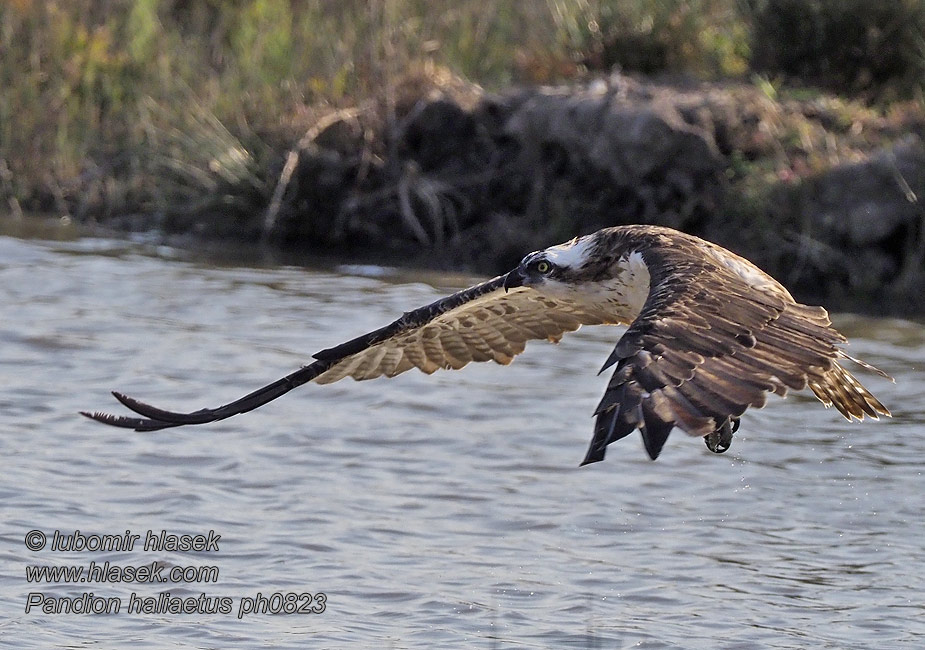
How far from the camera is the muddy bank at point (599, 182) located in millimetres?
10805

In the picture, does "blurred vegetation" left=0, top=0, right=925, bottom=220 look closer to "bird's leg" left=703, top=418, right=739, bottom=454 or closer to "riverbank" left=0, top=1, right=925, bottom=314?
"riverbank" left=0, top=1, right=925, bottom=314

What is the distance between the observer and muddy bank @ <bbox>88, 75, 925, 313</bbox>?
10805 mm

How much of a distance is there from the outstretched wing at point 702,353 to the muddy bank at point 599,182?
18.6 ft

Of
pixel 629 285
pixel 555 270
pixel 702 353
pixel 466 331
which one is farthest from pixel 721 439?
pixel 702 353

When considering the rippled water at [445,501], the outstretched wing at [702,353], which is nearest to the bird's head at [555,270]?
the outstretched wing at [702,353]

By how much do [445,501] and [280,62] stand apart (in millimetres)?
7959

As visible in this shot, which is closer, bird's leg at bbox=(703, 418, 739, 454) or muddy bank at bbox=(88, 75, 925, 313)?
bird's leg at bbox=(703, 418, 739, 454)

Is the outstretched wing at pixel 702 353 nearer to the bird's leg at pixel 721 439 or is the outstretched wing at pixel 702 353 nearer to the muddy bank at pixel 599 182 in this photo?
the bird's leg at pixel 721 439

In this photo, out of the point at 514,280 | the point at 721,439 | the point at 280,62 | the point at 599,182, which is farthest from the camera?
the point at 280,62

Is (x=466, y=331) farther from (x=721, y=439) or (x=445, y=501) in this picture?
(x=721, y=439)

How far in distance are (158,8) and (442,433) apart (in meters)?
8.93

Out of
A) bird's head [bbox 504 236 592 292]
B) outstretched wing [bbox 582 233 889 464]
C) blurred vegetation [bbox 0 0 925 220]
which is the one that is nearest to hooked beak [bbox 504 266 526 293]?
bird's head [bbox 504 236 592 292]

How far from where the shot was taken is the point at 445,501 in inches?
268

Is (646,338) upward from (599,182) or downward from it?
upward
